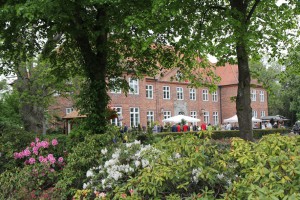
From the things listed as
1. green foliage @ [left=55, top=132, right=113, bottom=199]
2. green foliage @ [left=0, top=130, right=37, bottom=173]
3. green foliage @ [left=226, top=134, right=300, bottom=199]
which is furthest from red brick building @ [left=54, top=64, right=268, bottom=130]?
green foliage @ [left=226, top=134, right=300, bottom=199]

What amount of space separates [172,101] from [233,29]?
98.6 ft

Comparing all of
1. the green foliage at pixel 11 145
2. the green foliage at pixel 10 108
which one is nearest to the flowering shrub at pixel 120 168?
the green foliage at pixel 11 145

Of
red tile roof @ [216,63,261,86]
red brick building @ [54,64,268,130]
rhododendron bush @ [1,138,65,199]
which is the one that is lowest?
rhododendron bush @ [1,138,65,199]

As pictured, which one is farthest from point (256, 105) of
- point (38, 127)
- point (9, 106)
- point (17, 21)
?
point (17, 21)

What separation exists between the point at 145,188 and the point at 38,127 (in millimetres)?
17302

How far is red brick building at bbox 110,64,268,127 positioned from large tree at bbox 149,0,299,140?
60.8 feet

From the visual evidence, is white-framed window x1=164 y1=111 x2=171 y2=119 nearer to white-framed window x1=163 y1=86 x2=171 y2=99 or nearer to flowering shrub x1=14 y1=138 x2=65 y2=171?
white-framed window x1=163 y1=86 x2=171 y2=99

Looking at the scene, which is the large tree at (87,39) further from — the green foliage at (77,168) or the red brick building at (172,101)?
the red brick building at (172,101)

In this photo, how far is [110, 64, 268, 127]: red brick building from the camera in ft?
118

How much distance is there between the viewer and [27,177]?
6.61m

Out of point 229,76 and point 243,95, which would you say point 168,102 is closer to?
point 229,76

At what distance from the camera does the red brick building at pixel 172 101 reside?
1419 inches

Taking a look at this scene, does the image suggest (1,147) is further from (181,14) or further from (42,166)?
(181,14)

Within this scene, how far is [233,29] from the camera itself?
11172 millimetres
